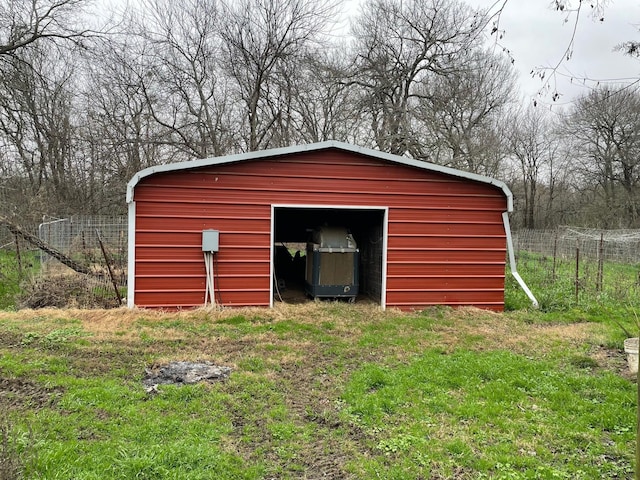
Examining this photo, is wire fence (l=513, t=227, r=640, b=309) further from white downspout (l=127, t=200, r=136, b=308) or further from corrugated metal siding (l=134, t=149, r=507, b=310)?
white downspout (l=127, t=200, r=136, b=308)

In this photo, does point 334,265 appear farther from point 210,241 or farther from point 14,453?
point 14,453

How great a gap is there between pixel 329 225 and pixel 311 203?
139 centimetres

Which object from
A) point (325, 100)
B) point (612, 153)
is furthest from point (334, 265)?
point (612, 153)

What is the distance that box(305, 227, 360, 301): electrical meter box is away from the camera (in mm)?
8773

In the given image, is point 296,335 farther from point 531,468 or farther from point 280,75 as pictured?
point 280,75

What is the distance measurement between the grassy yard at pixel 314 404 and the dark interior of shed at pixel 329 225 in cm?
269

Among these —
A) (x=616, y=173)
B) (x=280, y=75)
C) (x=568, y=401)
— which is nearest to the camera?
(x=568, y=401)

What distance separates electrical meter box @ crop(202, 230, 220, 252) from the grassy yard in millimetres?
1348

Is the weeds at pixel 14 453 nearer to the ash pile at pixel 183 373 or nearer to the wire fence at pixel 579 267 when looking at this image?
the ash pile at pixel 183 373

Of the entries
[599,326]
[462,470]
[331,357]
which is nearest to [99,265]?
[331,357]

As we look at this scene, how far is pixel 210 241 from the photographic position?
746 centimetres

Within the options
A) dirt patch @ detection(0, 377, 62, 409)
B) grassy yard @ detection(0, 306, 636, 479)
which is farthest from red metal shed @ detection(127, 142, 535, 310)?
dirt patch @ detection(0, 377, 62, 409)

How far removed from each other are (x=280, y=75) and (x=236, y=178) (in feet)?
41.9

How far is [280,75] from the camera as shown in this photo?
1898 cm
